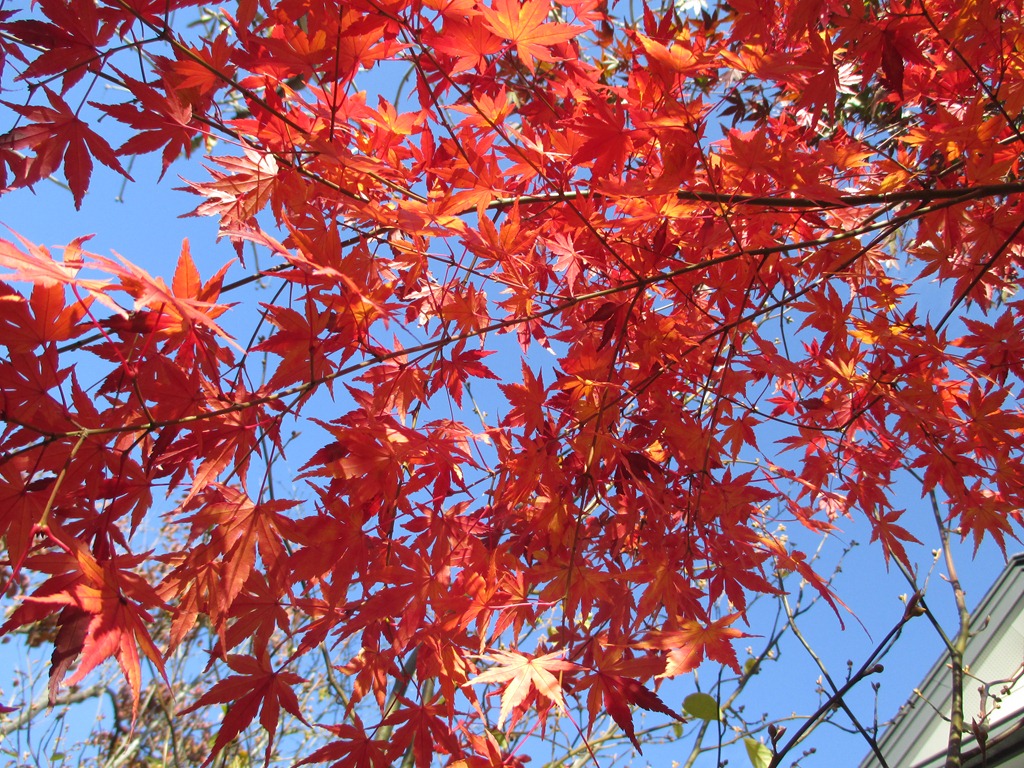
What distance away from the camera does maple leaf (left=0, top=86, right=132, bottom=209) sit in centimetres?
139

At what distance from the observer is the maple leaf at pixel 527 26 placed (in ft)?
4.19

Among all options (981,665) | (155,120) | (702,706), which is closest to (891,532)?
(702,706)

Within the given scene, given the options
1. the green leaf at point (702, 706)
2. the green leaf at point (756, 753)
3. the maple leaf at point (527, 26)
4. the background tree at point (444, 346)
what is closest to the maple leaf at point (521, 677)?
the background tree at point (444, 346)

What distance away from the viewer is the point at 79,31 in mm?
1395

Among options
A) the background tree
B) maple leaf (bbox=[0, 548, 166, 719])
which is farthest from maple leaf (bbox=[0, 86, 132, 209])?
maple leaf (bbox=[0, 548, 166, 719])

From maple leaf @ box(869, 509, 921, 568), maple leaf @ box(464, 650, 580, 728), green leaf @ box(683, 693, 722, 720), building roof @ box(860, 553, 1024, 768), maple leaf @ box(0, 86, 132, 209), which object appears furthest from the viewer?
building roof @ box(860, 553, 1024, 768)

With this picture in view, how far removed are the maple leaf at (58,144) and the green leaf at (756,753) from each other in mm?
2629

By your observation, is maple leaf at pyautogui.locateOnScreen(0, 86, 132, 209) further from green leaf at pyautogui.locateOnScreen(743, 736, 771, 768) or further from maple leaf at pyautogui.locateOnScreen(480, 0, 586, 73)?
green leaf at pyautogui.locateOnScreen(743, 736, 771, 768)

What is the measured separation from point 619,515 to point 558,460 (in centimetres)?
32

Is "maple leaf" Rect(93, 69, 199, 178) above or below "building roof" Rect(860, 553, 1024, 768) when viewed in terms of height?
above

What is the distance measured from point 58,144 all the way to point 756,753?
2838 millimetres

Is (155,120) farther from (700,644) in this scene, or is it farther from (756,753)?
(756,753)

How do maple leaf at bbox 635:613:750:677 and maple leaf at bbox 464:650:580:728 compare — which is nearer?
maple leaf at bbox 464:650:580:728

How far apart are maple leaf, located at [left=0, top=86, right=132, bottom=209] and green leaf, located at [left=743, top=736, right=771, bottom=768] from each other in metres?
2.63
